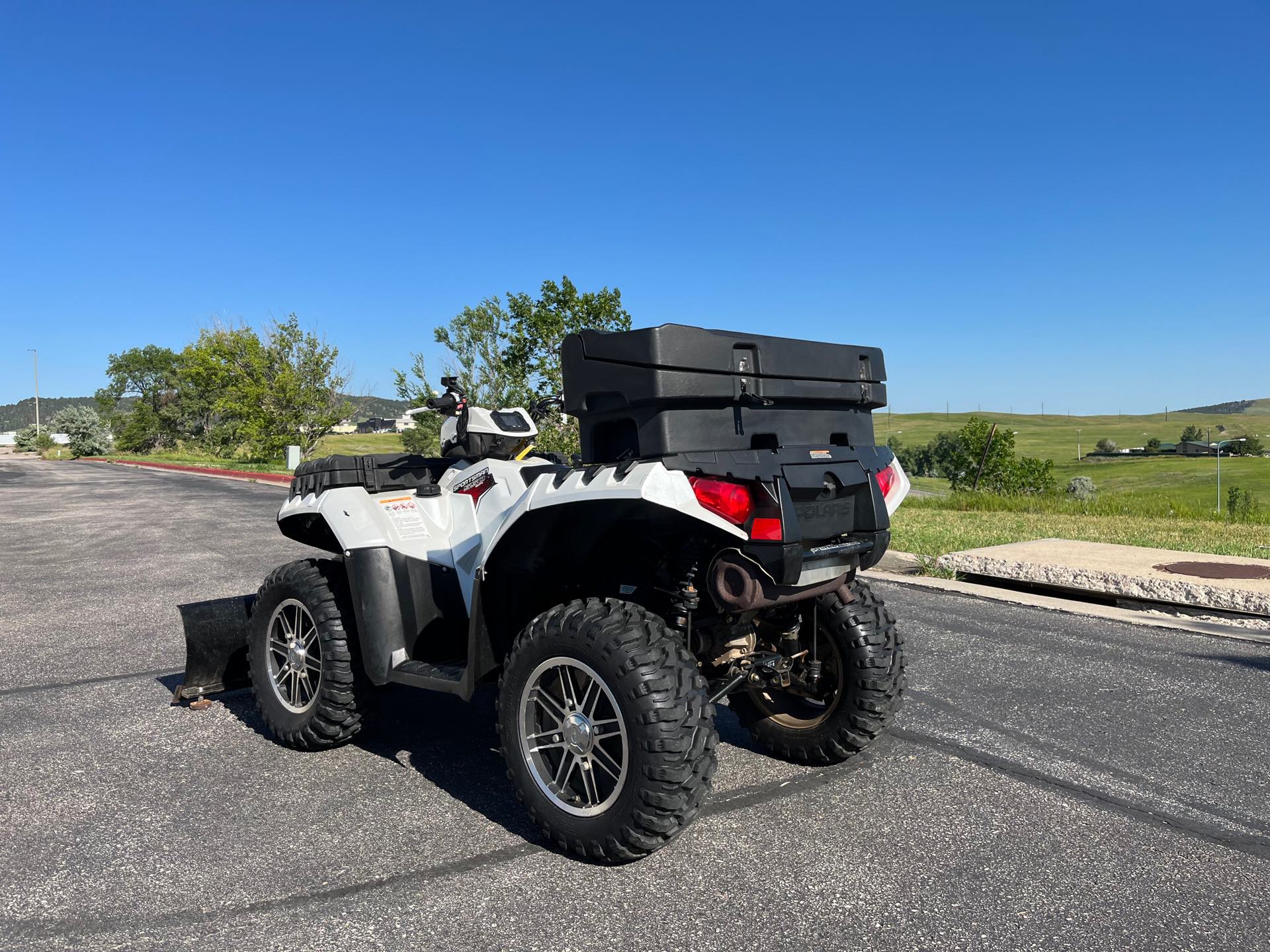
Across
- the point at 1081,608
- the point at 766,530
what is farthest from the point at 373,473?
the point at 1081,608

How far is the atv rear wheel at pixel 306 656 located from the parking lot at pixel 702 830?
168 mm

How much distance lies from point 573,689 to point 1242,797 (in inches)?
107

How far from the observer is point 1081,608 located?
755 cm

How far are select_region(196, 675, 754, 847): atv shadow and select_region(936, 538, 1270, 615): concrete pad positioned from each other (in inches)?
171

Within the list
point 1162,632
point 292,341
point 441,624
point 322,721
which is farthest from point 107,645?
point 292,341

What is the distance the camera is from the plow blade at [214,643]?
502cm

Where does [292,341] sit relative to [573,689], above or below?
above

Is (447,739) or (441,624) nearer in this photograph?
A: (441,624)

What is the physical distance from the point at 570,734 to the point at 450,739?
144 centimetres

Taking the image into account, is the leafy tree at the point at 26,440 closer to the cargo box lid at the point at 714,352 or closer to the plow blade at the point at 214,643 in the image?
the plow blade at the point at 214,643

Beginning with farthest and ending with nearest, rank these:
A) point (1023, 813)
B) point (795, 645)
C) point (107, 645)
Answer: point (107, 645)
point (795, 645)
point (1023, 813)

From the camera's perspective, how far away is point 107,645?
663 cm

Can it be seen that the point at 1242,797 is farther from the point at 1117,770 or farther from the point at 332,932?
the point at 332,932

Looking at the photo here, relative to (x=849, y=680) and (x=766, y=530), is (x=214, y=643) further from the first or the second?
(x=766, y=530)
